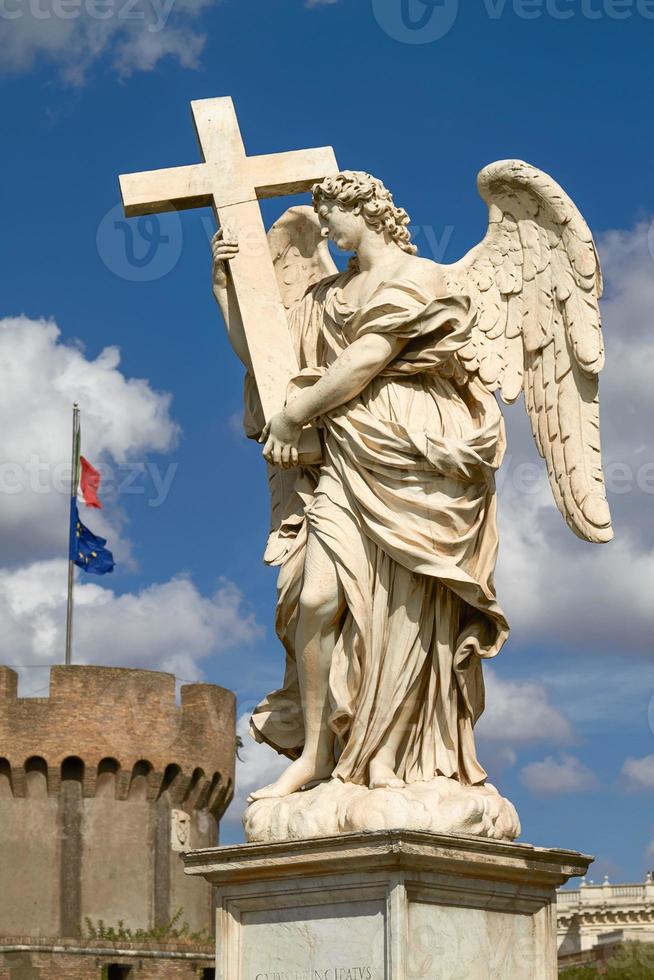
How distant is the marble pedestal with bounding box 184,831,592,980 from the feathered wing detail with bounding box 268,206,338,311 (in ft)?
8.57

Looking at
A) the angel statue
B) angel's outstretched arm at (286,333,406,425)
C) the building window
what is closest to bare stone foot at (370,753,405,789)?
the angel statue

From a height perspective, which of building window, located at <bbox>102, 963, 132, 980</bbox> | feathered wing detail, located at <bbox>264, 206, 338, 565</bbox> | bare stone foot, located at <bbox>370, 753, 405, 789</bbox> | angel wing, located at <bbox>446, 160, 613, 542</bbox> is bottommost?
bare stone foot, located at <bbox>370, 753, 405, 789</bbox>

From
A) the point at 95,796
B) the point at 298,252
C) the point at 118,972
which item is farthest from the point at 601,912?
the point at 298,252

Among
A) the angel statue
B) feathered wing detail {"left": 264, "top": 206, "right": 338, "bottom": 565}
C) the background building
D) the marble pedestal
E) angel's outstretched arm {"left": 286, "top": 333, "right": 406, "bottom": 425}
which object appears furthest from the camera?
the background building

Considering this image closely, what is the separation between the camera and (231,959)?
6496 mm

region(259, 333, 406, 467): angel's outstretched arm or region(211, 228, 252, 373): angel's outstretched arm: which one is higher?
region(211, 228, 252, 373): angel's outstretched arm

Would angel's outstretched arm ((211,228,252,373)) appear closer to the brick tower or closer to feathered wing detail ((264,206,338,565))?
feathered wing detail ((264,206,338,565))

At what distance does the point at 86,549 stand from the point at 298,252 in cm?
3490

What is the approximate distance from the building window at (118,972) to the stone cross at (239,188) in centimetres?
3190

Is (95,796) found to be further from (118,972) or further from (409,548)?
(409,548)

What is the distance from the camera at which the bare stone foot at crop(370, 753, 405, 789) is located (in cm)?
647

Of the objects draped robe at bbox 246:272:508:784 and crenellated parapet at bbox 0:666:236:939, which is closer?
draped robe at bbox 246:272:508:784

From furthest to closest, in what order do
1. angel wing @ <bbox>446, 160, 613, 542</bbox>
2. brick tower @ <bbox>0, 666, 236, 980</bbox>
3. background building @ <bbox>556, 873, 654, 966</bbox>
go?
background building @ <bbox>556, 873, 654, 966</bbox>
brick tower @ <bbox>0, 666, 236, 980</bbox>
angel wing @ <bbox>446, 160, 613, 542</bbox>

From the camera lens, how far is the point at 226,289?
24.5 ft
